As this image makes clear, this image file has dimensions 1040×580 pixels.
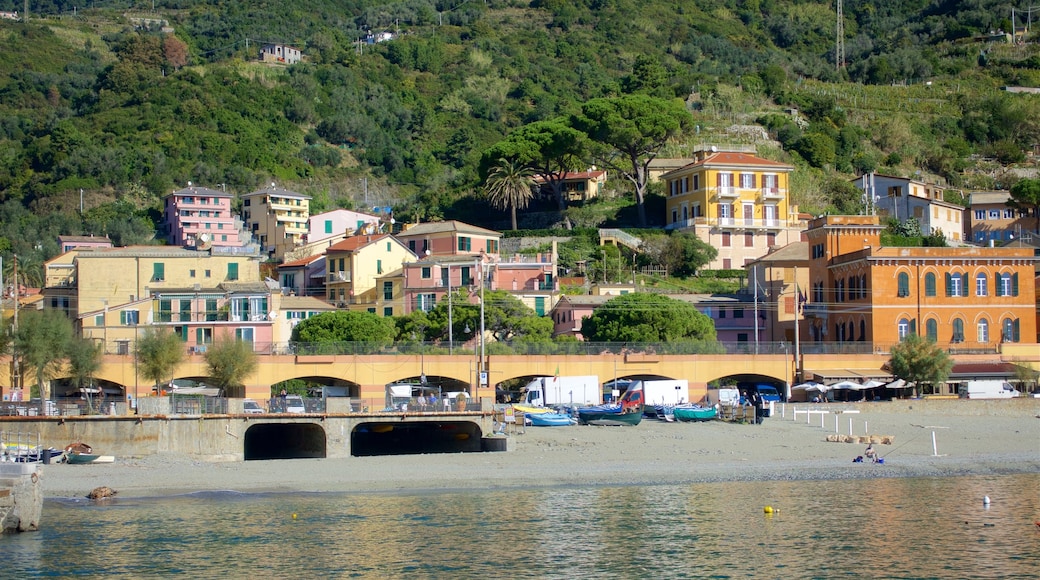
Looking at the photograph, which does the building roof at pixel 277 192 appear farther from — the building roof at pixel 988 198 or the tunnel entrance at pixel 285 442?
the tunnel entrance at pixel 285 442

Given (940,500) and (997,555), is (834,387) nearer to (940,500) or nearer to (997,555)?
(940,500)

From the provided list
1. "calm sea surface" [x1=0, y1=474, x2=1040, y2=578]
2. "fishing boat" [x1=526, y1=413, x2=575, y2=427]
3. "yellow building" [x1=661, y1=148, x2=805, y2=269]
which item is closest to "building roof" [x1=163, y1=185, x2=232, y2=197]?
"yellow building" [x1=661, y1=148, x2=805, y2=269]

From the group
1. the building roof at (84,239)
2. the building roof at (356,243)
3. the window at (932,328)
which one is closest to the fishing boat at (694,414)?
the window at (932,328)

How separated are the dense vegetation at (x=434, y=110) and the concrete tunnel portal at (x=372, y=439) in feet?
142

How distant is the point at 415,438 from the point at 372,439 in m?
2.28

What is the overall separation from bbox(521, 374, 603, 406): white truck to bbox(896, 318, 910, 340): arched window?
18863mm

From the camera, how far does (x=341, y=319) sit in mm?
78125

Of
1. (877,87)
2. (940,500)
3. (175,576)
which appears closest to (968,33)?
(877,87)

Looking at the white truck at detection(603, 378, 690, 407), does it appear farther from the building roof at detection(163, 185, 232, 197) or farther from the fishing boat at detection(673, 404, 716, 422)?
the building roof at detection(163, 185, 232, 197)

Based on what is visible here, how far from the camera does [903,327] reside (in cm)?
7888

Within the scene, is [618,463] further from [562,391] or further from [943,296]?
[943,296]

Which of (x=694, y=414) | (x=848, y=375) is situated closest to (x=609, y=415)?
(x=694, y=414)

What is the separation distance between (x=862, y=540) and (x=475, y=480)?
16133mm

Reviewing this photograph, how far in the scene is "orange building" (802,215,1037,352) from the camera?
78.7 meters
